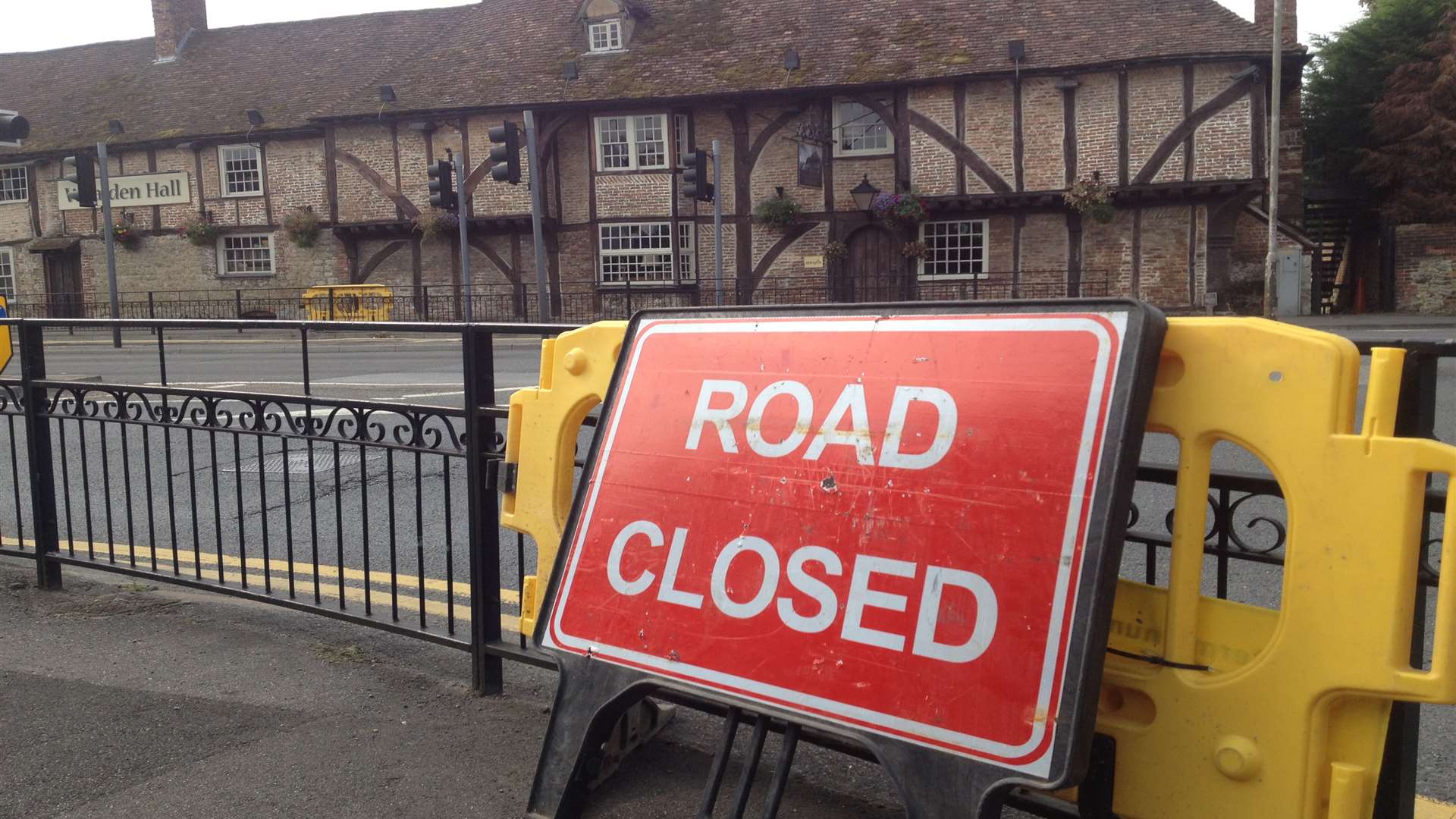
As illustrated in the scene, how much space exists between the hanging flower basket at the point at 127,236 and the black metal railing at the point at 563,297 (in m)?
1.41

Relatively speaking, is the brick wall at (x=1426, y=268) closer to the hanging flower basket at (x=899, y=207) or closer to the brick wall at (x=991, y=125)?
the brick wall at (x=991, y=125)

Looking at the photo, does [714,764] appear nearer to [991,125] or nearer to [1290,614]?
[1290,614]

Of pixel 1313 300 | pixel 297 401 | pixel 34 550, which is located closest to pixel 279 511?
pixel 34 550

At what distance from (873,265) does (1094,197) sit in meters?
5.34

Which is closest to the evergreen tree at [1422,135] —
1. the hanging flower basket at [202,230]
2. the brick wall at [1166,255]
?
the brick wall at [1166,255]

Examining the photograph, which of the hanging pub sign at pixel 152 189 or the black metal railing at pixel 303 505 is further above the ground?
the hanging pub sign at pixel 152 189

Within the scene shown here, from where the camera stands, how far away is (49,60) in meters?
37.2

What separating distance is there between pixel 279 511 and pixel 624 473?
467 cm

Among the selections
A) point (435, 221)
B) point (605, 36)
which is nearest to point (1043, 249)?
point (605, 36)

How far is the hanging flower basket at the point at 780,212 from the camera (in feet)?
85.4

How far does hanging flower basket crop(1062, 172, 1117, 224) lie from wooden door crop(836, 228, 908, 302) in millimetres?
4269

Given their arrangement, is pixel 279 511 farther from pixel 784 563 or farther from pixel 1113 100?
pixel 1113 100

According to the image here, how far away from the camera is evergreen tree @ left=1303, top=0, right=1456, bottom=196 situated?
3175 cm

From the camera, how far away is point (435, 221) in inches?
1103
